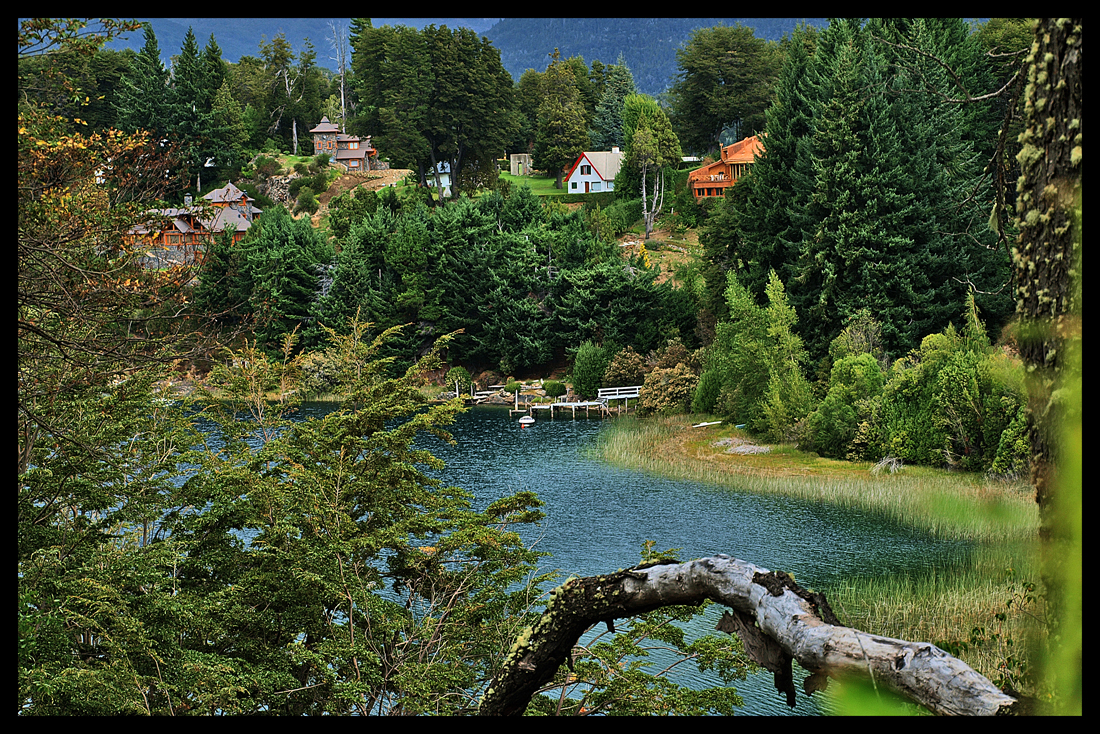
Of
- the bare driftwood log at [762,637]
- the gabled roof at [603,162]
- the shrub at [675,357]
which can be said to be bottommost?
the shrub at [675,357]

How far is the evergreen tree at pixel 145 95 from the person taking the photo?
40.7 meters

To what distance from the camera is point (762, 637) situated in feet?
6.52

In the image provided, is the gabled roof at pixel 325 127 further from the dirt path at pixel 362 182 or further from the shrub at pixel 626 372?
the shrub at pixel 626 372

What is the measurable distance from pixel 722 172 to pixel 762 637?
38325 mm

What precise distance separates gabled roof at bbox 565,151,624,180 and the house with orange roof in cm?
591

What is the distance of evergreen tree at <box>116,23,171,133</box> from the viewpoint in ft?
133

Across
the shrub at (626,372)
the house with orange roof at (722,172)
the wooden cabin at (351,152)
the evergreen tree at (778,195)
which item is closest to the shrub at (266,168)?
the wooden cabin at (351,152)

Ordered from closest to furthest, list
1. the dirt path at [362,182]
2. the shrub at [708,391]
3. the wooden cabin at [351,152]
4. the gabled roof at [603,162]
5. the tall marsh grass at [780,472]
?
1. the tall marsh grass at [780,472]
2. the shrub at [708,391]
3. the dirt path at [362,182]
4. the gabled roof at [603,162]
5. the wooden cabin at [351,152]

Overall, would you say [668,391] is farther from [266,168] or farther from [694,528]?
[266,168]

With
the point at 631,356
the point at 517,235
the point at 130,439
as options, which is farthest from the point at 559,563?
the point at 517,235

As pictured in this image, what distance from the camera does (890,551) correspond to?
12.1 meters

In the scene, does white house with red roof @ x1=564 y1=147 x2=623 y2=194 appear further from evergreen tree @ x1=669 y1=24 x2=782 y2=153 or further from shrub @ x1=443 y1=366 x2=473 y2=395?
shrub @ x1=443 y1=366 x2=473 y2=395

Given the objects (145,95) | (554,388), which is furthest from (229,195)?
(554,388)
